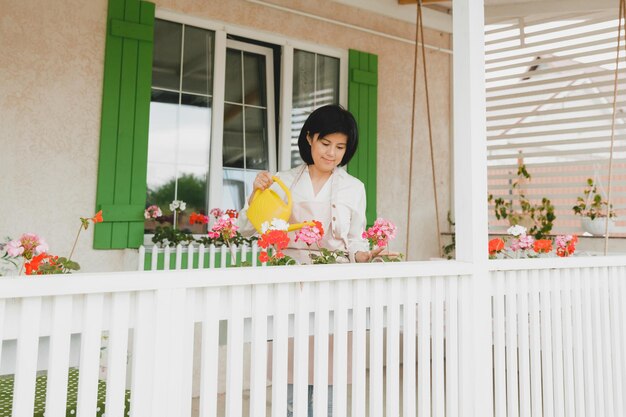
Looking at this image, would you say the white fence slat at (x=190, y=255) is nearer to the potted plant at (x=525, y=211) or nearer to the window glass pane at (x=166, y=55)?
the window glass pane at (x=166, y=55)

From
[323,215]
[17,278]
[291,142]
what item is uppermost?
[291,142]

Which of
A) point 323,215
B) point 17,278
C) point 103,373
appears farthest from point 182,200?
point 17,278

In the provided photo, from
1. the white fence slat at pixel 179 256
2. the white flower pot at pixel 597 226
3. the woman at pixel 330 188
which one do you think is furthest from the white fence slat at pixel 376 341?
the white flower pot at pixel 597 226

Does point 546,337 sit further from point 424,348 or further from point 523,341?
point 424,348

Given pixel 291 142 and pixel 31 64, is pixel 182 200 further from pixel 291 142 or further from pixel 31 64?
pixel 31 64

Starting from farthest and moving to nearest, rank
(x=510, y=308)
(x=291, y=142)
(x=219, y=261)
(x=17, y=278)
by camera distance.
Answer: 1. (x=291, y=142)
2. (x=219, y=261)
3. (x=510, y=308)
4. (x=17, y=278)

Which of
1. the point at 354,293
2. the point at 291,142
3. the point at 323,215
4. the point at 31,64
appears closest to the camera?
the point at 354,293

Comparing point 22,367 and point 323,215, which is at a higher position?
point 323,215

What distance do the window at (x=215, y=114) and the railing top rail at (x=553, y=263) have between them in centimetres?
237

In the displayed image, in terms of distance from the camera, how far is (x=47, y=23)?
10.1ft

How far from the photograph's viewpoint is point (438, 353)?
1.61 metres

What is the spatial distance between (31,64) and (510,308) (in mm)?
2980

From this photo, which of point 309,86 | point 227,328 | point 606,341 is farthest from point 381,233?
point 309,86

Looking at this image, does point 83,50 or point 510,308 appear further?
point 83,50
